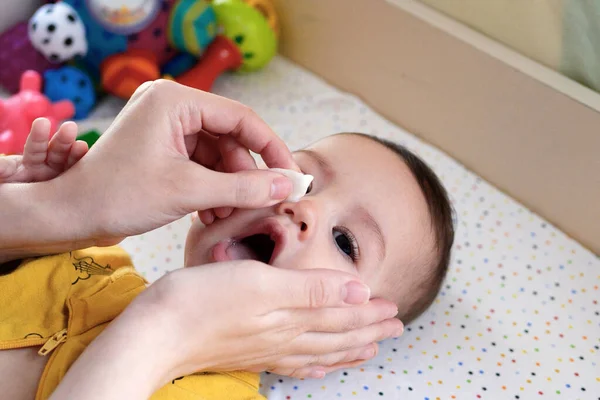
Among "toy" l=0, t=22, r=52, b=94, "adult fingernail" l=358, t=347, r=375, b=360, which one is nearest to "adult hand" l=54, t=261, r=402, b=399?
"adult fingernail" l=358, t=347, r=375, b=360

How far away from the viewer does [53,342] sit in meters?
0.97

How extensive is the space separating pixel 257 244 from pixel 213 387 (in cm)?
21

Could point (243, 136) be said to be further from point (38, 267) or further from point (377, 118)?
point (377, 118)

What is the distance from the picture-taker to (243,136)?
103cm

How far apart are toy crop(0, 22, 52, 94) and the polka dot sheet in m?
0.65

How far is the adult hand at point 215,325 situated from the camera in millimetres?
816

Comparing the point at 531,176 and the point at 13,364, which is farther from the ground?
the point at 531,176

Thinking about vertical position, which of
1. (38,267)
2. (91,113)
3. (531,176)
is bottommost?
(91,113)

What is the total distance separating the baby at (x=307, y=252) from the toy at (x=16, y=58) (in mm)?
809

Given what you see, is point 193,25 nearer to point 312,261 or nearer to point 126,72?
point 126,72

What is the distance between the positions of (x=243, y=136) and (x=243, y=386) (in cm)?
37

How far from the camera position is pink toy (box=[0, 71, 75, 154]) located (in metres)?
1.57

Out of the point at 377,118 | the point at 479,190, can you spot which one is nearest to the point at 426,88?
the point at 377,118

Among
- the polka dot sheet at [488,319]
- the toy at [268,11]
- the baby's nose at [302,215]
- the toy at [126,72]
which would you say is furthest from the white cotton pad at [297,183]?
the toy at [268,11]
